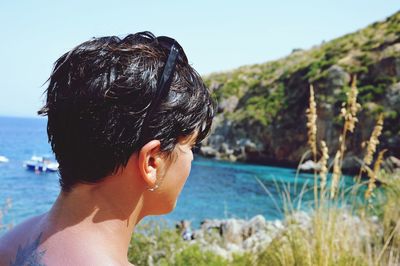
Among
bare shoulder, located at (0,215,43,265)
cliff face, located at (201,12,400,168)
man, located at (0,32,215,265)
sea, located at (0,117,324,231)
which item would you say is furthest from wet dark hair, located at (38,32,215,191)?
cliff face, located at (201,12,400,168)

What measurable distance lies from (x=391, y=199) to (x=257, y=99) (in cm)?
4255

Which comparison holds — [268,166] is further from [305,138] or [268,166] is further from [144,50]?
[144,50]

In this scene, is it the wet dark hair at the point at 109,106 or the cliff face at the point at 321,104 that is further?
the cliff face at the point at 321,104

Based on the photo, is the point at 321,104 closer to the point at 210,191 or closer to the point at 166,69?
the point at 210,191

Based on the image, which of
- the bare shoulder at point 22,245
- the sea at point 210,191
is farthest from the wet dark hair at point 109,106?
the sea at point 210,191

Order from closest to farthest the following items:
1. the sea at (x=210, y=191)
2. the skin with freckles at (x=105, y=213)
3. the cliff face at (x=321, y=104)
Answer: the skin with freckles at (x=105, y=213) < the sea at (x=210, y=191) < the cliff face at (x=321, y=104)

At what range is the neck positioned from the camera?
1050 mm

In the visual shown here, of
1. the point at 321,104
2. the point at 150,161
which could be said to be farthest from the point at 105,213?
the point at 321,104

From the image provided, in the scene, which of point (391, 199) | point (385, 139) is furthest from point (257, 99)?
point (391, 199)

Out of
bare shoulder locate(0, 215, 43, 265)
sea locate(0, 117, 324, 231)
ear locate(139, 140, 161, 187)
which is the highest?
ear locate(139, 140, 161, 187)

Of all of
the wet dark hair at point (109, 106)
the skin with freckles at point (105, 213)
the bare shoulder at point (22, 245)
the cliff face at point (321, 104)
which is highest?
the wet dark hair at point (109, 106)

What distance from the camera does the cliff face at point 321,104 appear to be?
35.3 metres

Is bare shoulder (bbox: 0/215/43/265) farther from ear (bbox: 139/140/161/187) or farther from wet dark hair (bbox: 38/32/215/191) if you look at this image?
ear (bbox: 139/140/161/187)

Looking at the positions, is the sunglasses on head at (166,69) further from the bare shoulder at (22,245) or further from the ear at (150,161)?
the bare shoulder at (22,245)
